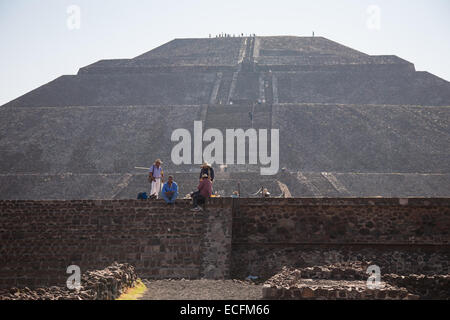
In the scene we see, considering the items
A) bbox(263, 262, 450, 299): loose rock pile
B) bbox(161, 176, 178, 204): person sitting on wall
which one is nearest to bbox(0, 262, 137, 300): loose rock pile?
bbox(263, 262, 450, 299): loose rock pile

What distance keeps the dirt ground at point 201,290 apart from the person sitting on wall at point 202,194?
7.93ft

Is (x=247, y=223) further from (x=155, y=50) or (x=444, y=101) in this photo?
(x=155, y=50)

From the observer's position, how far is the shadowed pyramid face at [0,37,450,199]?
36.9 meters

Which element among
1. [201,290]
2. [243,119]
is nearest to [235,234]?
[201,290]

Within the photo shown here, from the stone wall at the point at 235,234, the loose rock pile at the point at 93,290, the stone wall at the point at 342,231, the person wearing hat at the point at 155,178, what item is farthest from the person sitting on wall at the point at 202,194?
the loose rock pile at the point at 93,290

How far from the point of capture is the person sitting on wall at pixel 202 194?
1789 cm

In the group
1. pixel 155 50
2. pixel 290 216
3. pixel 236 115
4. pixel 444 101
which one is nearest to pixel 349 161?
pixel 236 115

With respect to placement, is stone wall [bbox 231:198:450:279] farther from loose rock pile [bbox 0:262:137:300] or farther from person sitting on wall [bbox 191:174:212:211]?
loose rock pile [bbox 0:262:137:300]

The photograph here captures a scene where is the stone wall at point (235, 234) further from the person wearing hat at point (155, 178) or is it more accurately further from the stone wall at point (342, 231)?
the person wearing hat at point (155, 178)

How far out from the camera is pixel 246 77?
201 ft

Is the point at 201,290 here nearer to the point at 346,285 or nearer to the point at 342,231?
the point at 346,285

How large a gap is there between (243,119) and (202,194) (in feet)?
101

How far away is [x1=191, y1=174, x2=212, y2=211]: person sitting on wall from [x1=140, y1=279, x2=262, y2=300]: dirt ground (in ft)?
7.93

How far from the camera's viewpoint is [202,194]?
17984 millimetres
